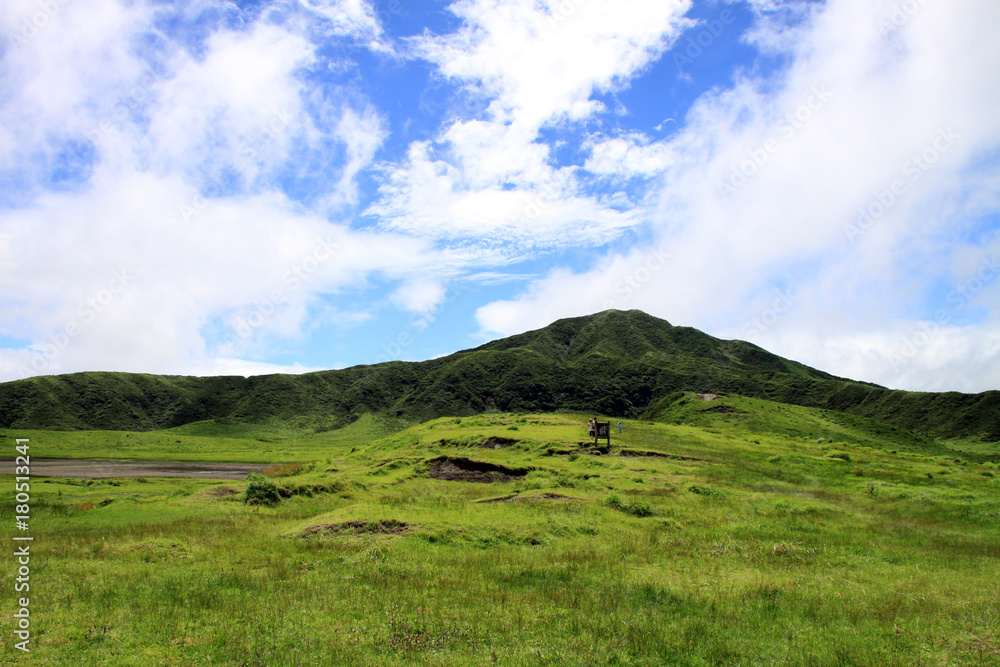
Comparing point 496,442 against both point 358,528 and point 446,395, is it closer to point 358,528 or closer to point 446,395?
point 358,528

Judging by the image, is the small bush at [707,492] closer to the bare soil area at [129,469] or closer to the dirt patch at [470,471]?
the dirt patch at [470,471]

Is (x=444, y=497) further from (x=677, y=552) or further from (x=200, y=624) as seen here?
(x=200, y=624)

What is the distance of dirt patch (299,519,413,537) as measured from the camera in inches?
798

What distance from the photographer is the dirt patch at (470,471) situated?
1481 inches

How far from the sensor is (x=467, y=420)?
68.0m

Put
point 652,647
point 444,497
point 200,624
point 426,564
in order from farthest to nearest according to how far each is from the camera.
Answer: point 444,497
point 426,564
point 200,624
point 652,647

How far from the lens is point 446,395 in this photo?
144750 mm

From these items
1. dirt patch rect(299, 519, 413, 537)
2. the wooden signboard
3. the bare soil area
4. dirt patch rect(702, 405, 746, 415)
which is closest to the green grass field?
dirt patch rect(299, 519, 413, 537)

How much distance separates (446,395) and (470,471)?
351 feet

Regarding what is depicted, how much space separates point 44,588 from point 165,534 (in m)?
7.32

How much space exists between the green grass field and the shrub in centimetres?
65

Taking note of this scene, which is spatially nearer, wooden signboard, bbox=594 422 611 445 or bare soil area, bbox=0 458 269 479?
wooden signboard, bbox=594 422 611 445

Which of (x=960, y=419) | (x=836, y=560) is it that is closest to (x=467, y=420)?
(x=836, y=560)

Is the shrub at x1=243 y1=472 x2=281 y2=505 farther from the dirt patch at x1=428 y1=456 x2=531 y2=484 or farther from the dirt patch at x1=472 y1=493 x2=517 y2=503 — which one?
the dirt patch at x1=428 y1=456 x2=531 y2=484
